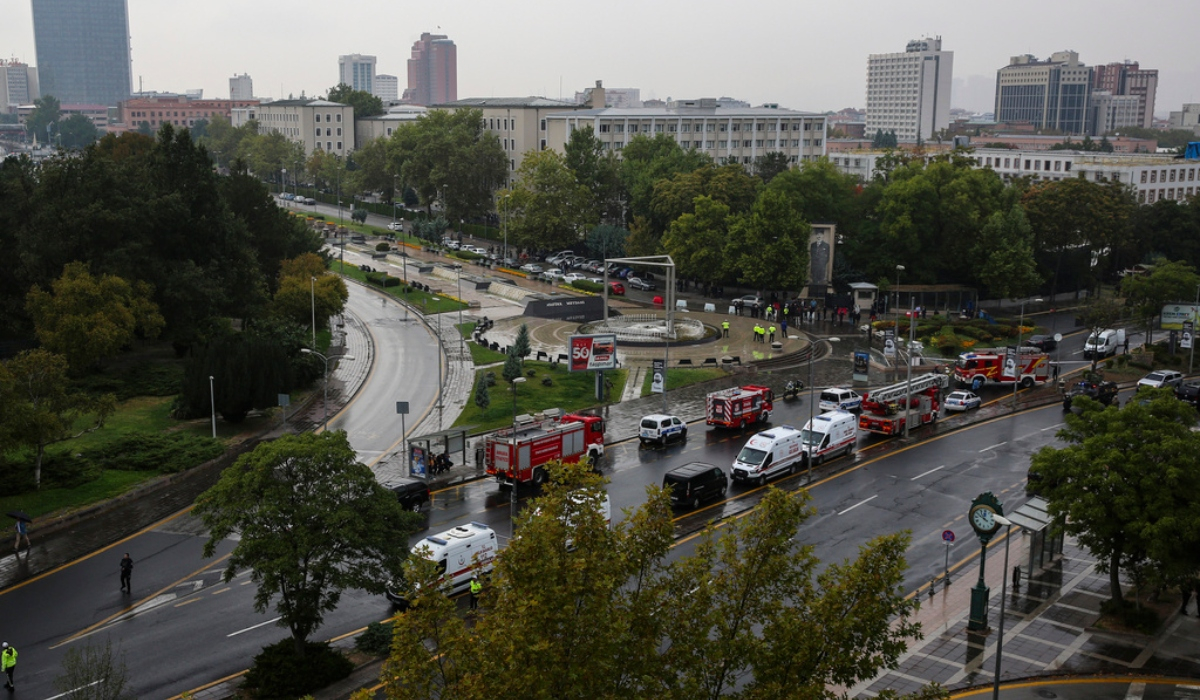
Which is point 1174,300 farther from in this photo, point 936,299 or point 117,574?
point 117,574

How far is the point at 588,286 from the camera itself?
9238 cm

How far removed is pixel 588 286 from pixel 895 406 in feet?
148

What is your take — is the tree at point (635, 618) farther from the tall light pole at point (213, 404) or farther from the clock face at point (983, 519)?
the tall light pole at point (213, 404)

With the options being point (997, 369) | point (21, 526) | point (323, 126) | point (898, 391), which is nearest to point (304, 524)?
point (21, 526)

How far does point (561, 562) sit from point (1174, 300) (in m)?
63.4

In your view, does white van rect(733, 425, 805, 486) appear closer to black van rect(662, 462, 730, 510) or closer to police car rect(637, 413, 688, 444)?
black van rect(662, 462, 730, 510)

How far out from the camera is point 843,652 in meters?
17.7

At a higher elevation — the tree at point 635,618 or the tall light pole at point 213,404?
the tree at point 635,618

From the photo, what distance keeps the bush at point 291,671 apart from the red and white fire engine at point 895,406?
1206 inches

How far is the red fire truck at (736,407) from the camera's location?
50.9 meters

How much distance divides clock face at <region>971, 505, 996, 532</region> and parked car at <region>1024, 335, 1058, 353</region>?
4186 centimetres

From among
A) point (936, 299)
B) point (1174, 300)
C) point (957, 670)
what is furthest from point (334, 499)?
point (936, 299)

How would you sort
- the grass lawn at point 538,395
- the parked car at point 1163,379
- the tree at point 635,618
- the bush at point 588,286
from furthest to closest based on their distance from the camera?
the bush at point 588,286, the parked car at point 1163,379, the grass lawn at point 538,395, the tree at point 635,618

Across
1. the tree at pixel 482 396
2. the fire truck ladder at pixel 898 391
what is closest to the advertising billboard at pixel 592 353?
the tree at pixel 482 396
